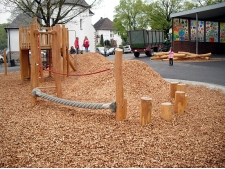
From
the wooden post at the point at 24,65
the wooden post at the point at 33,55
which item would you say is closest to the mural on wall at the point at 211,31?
the wooden post at the point at 24,65

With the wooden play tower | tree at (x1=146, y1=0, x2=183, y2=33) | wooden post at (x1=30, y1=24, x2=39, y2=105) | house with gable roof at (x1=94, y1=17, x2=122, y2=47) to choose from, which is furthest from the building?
house with gable roof at (x1=94, y1=17, x2=122, y2=47)

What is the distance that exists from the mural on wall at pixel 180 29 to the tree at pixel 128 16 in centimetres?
3401

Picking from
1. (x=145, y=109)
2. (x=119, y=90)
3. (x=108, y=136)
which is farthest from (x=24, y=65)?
(x=108, y=136)

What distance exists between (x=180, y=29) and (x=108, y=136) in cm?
2313

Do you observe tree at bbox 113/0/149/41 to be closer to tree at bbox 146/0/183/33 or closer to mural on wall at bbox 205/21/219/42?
tree at bbox 146/0/183/33

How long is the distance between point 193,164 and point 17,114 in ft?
13.3

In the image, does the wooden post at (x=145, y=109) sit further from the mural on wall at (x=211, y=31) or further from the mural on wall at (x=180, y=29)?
the mural on wall at (x=211, y=31)

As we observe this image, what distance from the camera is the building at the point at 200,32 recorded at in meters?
25.4

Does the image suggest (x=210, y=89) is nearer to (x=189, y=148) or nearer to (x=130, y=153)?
(x=189, y=148)

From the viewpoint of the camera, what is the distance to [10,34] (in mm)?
37188

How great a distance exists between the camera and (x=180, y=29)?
25500 millimetres

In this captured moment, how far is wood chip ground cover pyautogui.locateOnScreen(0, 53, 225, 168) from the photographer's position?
3.49 meters

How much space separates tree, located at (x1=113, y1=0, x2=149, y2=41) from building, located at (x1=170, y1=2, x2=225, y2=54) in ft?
105

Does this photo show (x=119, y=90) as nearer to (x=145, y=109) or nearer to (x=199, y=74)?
(x=145, y=109)
